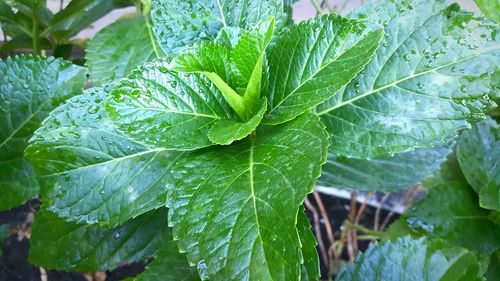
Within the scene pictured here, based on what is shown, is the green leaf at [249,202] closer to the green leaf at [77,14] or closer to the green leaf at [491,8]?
the green leaf at [491,8]

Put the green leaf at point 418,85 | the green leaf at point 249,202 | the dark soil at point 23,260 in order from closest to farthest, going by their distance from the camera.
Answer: the green leaf at point 249,202, the green leaf at point 418,85, the dark soil at point 23,260

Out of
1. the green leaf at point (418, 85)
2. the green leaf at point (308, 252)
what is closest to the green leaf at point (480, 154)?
the green leaf at point (418, 85)

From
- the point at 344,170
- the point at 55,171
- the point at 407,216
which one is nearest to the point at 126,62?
the point at 55,171

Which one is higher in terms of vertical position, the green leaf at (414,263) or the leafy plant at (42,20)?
the leafy plant at (42,20)

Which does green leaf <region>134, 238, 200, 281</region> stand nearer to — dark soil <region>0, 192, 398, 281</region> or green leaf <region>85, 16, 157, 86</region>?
green leaf <region>85, 16, 157, 86</region>

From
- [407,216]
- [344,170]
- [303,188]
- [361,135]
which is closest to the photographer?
[303,188]

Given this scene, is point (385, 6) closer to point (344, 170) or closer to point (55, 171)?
point (344, 170)
